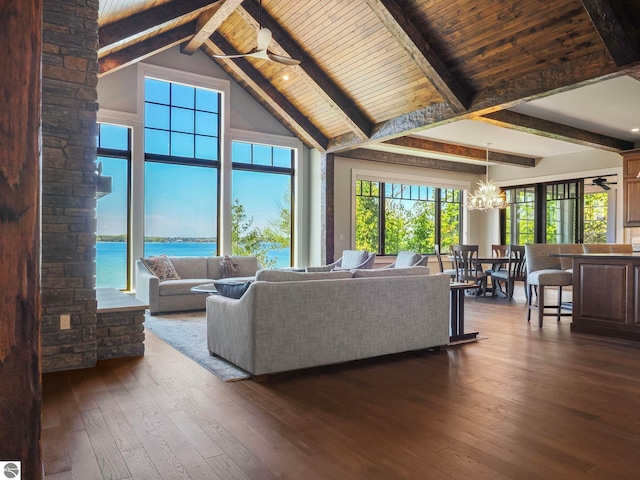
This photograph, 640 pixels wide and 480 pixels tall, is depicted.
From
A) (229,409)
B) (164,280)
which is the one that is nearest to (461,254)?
(164,280)

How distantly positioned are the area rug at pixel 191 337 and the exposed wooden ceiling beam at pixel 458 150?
4.74 m

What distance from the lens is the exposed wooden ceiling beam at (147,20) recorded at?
5.85 m

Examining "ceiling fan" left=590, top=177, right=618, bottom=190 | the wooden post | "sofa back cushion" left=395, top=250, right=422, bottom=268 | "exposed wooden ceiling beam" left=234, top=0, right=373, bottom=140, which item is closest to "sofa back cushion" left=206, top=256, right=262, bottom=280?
"sofa back cushion" left=395, top=250, right=422, bottom=268

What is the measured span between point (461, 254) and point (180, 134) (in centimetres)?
522

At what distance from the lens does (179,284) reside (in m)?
6.38

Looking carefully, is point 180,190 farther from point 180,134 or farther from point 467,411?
point 467,411

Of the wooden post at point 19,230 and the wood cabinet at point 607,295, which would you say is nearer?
the wooden post at point 19,230

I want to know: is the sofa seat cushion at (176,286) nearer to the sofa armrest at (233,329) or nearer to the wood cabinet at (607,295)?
the sofa armrest at (233,329)

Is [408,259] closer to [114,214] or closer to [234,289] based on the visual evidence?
[234,289]

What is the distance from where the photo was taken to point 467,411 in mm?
2619

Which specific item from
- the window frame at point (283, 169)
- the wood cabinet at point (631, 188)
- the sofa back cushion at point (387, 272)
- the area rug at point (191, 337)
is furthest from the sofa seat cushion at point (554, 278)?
the window frame at point (283, 169)

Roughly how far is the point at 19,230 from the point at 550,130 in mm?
7815

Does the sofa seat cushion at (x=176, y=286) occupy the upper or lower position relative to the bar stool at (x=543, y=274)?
lower

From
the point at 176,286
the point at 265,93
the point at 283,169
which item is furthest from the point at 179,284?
the point at 265,93
